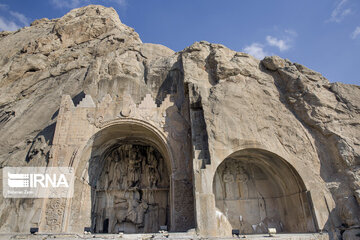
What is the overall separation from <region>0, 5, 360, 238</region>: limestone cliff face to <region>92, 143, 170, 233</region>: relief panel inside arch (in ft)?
11.5

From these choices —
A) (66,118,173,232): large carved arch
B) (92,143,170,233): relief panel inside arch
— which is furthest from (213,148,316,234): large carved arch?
(92,143,170,233): relief panel inside arch

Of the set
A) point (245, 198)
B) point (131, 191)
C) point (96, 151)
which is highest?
point (96, 151)

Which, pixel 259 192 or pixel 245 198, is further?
pixel 259 192

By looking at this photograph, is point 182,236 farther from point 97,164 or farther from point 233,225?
point 97,164

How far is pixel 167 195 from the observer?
555 inches

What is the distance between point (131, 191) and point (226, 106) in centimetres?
753

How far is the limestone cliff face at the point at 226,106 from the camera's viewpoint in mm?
10195

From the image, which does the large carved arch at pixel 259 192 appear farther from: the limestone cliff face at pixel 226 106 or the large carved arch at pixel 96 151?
the large carved arch at pixel 96 151

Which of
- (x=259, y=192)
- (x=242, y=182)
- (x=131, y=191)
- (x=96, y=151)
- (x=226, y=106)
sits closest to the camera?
(x=226, y=106)

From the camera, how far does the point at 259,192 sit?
12.7 m

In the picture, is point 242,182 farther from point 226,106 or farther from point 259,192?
point 226,106

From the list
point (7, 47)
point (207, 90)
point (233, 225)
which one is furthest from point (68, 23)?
point (233, 225)

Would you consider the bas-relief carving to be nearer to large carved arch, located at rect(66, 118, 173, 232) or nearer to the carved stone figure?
the carved stone figure

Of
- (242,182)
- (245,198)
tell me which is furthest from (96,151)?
(245,198)
